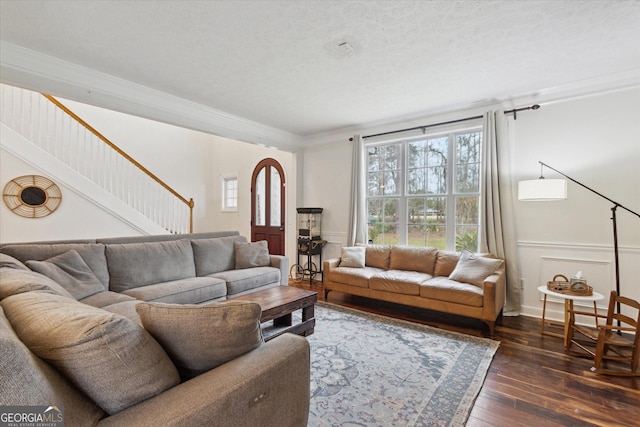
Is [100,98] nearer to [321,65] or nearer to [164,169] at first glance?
[321,65]

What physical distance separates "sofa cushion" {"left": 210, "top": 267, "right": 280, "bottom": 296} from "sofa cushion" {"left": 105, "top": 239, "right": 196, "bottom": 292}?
0.38m

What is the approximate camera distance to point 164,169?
6629mm

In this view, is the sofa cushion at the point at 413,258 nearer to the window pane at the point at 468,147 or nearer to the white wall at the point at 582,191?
the white wall at the point at 582,191

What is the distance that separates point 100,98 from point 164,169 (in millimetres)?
3723

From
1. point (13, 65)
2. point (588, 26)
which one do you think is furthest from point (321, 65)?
point (13, 65)

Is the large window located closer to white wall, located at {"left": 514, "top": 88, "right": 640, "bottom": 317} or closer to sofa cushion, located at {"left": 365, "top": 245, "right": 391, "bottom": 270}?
sofa cushion, located at {"left": 365, "top": 245, "right": 391, "bottom": 270}

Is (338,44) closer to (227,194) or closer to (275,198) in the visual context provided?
(275,198)

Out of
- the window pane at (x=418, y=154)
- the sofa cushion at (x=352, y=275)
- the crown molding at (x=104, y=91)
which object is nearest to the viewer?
the crown molding at (x=104, y=91)

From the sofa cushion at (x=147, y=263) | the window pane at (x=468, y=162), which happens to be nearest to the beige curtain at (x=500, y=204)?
the window pane at (x=468, y=162)

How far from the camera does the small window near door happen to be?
7.24m

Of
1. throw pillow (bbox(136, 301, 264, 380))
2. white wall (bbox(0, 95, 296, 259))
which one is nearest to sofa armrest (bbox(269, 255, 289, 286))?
white wall (bbox(0, 95, 296, 259))

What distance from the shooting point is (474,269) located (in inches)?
132

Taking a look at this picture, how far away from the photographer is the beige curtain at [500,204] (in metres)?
3.52

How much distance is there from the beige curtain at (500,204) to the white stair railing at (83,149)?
17.5 feet
